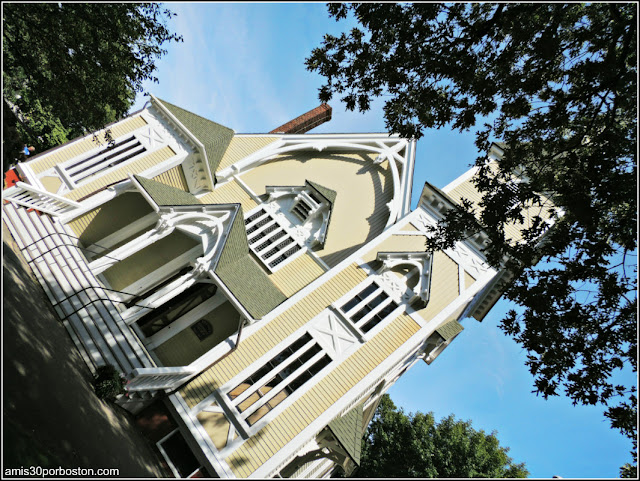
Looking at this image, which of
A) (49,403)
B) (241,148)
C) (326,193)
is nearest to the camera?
(49,403)

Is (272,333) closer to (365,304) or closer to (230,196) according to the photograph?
(365,304)

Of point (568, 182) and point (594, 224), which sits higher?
point (568, 182)

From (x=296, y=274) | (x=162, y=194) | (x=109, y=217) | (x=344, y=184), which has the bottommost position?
(x=296, y=274)

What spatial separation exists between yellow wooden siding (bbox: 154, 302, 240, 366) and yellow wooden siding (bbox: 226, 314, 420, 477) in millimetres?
4180

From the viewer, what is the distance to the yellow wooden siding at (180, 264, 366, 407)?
13.5 m

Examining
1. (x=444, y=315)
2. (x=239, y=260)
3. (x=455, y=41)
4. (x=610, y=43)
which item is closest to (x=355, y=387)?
(x=444, y=315)

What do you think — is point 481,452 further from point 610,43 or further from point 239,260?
point 610,43

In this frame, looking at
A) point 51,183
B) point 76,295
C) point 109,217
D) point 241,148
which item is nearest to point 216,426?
point 76,295

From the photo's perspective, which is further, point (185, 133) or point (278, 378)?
point (185, 133)

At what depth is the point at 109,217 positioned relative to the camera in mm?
15719

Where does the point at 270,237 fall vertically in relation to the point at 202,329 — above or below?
above

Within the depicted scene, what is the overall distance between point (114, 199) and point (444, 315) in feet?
54.4

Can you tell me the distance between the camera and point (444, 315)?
16.1 metres

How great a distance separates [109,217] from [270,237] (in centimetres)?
765
